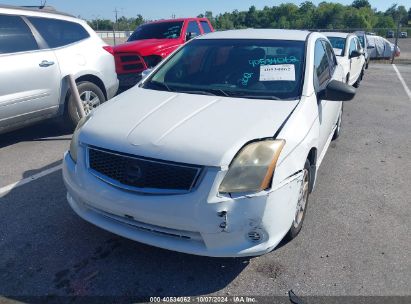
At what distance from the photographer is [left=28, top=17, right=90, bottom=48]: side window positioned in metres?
5.24

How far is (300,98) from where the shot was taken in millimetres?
3137

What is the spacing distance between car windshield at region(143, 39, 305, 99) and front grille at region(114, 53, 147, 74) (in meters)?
4.10

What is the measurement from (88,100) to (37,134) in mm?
972

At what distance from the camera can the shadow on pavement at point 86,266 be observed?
2514mm

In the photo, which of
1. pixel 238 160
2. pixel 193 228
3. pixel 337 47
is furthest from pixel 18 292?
pixel 337 47

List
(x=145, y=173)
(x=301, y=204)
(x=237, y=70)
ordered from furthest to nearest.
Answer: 1. (x=237, y=70)
2. (x=301, y=204)
3. (x=145, y=173)

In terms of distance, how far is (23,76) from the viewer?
4.79 metres

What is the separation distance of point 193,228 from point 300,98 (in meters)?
1.49

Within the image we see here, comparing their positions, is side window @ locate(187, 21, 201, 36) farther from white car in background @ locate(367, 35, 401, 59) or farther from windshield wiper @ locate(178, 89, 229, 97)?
white car in background @ locate(367, 35, 401, 59)

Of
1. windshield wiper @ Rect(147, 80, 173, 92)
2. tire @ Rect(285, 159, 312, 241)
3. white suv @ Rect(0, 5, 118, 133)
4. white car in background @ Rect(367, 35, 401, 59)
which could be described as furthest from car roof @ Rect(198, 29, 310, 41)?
white car in background @ Rect(367, 35, 401, 59)

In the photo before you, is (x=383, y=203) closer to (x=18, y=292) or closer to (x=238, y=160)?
(x=238, y=160)

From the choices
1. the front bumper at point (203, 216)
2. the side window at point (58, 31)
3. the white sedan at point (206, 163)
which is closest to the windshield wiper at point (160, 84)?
the white sedan at point (206, 163)

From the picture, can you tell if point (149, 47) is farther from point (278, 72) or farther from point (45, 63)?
point (278, 72)

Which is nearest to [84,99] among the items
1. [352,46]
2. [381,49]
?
[352,46]
